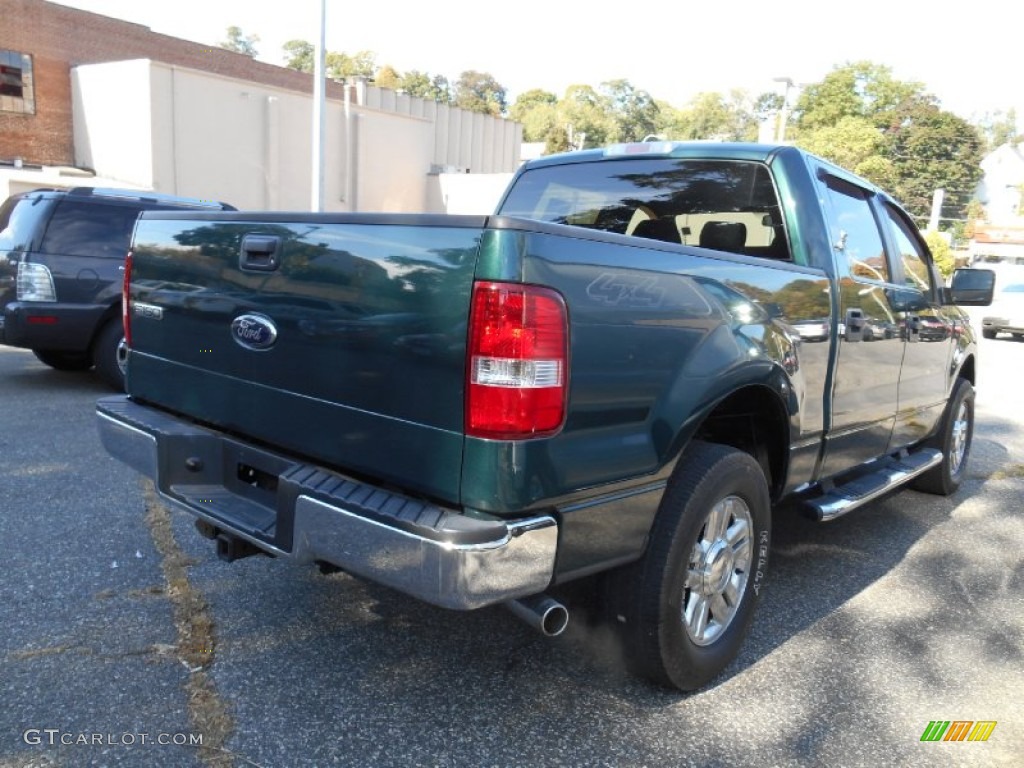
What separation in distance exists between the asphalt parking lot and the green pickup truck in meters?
0.30

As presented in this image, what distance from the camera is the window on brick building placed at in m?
29.0

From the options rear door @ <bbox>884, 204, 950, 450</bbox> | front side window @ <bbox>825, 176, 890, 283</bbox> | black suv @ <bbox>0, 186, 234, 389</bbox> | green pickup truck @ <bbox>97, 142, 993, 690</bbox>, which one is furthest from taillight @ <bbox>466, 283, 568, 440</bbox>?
black suv @ <bbox>0, 186, 234, 389</bbox>

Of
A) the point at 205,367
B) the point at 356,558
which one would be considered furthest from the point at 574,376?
the point at 205,367

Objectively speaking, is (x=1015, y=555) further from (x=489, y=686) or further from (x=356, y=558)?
(x=356, y=558)

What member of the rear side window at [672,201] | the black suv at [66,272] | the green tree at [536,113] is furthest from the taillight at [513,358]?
the green tree at [536,113]

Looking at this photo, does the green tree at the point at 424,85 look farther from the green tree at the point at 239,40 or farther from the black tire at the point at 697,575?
the black tire at the point at 697,575

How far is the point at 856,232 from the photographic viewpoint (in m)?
4.04

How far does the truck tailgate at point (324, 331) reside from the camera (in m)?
2.22

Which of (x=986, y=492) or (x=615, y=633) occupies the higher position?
(x=615, y=633)

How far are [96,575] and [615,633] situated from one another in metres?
2.31

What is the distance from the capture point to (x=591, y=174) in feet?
13.8

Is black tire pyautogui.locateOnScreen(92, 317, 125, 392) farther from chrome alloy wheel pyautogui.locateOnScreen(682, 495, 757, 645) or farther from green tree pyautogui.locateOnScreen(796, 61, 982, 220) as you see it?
green tree pyautogui.locateOnScreen(796, 61, 982, 220)

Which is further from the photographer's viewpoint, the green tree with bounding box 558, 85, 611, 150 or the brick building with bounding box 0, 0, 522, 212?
the green tree with bounding box 558, 85, 611, 150

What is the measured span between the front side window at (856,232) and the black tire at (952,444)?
1.64 meters
